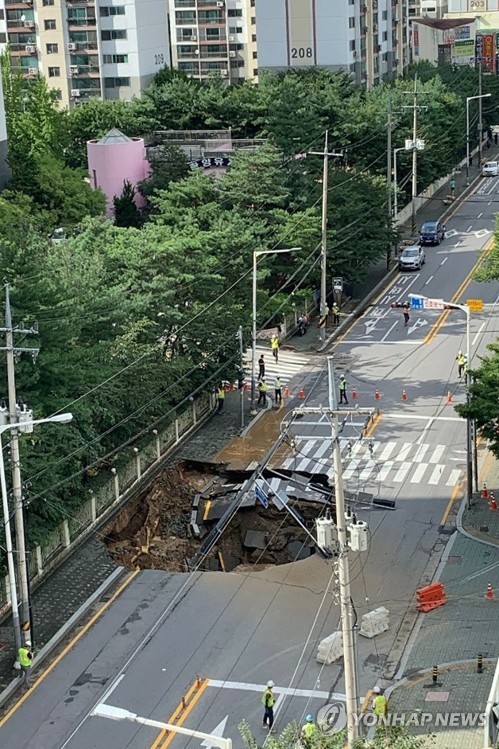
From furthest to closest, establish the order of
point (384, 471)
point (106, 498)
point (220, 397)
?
point (220, 397) → point (384, 471) → point (106, 498)

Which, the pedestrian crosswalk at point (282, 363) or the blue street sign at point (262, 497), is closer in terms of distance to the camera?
the blue street sign at point (262, 497)

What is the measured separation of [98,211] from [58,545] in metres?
35.4

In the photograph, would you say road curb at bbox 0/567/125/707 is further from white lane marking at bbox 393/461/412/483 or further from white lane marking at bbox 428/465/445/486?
white lane marking at bbox 428/465/445/486

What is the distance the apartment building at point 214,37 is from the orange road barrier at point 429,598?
110976 millimetres

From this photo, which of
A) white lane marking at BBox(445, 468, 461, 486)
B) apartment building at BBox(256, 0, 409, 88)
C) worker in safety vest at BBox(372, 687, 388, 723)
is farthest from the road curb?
apartment building at BBox(256, 0, 409, 88)

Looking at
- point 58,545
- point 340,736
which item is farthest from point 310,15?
point 340,736

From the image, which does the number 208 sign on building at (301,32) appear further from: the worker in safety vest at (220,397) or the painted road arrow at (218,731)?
the painted road arrow at (218,731)

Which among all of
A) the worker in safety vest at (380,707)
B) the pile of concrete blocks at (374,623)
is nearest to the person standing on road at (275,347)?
the pile of concrete blocks at (374,623)

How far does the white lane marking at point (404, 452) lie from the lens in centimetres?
5234

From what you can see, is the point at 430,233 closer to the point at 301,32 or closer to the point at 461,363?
the point at 461,363

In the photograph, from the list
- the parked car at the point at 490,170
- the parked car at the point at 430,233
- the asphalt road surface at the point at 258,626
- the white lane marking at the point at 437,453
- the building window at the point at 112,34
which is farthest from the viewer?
the building window at the point at 112,34

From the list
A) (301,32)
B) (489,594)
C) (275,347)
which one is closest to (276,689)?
(489,594)

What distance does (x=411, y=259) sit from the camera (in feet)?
271

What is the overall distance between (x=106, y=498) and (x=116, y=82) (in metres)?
83.0
